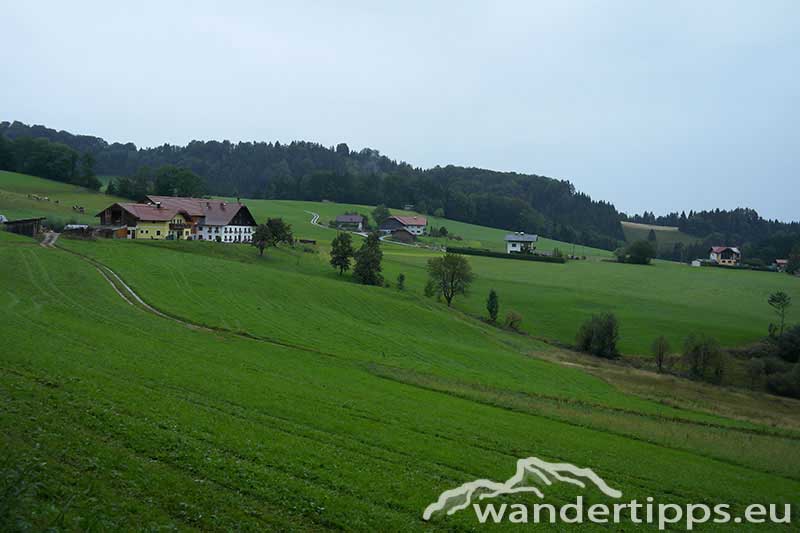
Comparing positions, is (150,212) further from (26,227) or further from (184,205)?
(26,227)

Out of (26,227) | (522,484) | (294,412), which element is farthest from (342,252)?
(522,484)

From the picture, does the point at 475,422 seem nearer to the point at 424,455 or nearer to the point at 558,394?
the point at 424,455

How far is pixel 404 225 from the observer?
154 metres

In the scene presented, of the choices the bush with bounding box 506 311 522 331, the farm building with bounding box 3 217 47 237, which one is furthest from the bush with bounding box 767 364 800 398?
the farm building with bounding box 3 217 47 237

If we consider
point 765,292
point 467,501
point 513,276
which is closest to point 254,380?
point 467,501

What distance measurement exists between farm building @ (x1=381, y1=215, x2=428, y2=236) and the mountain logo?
441 feet

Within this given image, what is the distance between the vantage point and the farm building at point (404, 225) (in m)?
154

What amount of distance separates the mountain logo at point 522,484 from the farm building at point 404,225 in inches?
5292

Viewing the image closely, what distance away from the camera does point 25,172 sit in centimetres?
13838

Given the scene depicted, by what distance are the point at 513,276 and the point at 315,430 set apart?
8205 cm

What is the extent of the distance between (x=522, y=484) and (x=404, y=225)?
13778cm

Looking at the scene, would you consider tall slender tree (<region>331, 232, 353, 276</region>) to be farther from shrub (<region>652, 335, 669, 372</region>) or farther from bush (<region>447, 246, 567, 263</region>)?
bush (<region>447, 246, 567, 263</region>)

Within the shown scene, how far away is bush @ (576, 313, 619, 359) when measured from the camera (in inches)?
2345

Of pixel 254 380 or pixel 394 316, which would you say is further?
pixel 394 316
